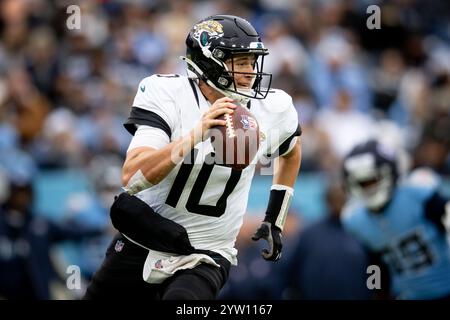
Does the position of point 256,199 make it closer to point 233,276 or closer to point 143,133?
point 233,276

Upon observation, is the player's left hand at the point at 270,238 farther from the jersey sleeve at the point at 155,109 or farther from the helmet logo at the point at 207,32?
the helmet logo at the point at 207,32

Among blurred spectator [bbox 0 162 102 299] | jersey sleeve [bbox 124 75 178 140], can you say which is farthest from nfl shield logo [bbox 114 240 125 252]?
blurred spectator [bbox 0 162 102 299]

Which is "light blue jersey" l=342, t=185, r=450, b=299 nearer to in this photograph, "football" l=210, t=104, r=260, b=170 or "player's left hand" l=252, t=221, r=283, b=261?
"player's left hand" l=252, t=221, r=283, b=261

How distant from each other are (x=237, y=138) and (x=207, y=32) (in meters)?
0.79

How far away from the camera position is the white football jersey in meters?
5.15

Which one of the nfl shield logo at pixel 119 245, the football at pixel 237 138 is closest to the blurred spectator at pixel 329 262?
the nfl shield logo at pixel 119 245

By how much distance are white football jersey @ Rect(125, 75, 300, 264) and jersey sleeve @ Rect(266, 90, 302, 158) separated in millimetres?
37

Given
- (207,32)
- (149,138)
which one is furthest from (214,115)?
(207,32)

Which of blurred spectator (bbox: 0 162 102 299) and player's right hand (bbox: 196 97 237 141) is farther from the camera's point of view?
blurred spectator (bbox: 0 162 102 299)

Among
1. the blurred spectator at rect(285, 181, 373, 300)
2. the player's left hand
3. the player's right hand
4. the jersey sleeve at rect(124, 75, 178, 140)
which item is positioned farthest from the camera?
the blurred spectator at rect(285, 181, 373, 300)

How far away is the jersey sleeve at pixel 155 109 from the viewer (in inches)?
200

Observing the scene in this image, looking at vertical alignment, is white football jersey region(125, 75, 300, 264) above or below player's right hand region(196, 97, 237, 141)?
below

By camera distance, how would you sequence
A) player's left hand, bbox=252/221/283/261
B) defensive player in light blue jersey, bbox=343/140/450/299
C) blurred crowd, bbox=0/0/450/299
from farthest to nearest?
blurred crowd, bbox=0/0/450/299 < defensive player in light blue jersey, bbox=343/140/450/299 < player's left hand, bbox=252/221/283/261

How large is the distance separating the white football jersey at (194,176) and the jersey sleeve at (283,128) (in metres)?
0.04
